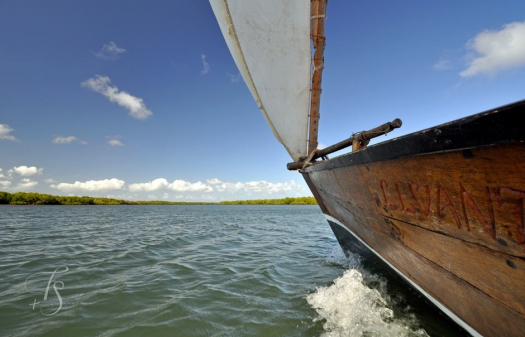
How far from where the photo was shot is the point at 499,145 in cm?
89

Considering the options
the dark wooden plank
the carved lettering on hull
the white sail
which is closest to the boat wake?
the carved lettering on hull

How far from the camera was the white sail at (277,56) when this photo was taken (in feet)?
14.7

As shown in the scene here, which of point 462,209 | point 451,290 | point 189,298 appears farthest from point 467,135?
point 189,298

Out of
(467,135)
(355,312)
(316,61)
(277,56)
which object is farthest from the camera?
(277,56)

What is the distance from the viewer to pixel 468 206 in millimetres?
1067

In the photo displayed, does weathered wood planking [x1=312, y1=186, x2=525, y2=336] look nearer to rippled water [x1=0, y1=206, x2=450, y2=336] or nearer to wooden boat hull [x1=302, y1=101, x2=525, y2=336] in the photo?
wooden boat hull [x1=302, y1=101, x2=525, y2=336]

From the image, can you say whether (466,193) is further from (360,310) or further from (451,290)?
(360,310)

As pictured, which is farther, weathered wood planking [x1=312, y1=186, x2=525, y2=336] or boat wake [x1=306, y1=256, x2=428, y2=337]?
boat wake [x1=306, y1=256, x2=428, y2=337]

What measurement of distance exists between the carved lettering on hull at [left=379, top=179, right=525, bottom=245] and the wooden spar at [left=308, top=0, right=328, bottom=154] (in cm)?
372

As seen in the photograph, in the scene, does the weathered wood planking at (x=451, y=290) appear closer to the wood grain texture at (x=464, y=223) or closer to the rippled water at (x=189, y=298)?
the wood grain texture at (x=464, y=223)

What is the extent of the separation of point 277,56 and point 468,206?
181 inches

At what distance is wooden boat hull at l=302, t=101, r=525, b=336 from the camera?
35.2 inches

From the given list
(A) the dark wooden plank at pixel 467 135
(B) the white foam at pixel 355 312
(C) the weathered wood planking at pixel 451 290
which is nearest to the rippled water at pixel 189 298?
(B) the white foam at pixel 355 312

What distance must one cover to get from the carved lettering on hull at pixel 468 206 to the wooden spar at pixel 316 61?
12.2ft
